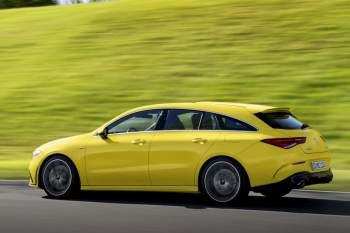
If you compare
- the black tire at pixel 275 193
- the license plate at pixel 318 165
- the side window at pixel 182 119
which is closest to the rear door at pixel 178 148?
the side window at pixel 182 119

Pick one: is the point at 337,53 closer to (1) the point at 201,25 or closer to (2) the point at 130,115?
(1) the point at 201,25

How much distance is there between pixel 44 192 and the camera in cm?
1263

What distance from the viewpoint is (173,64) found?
1102 inches

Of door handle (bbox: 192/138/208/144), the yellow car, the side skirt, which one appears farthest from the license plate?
the side skirt

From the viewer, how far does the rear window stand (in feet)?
35.7

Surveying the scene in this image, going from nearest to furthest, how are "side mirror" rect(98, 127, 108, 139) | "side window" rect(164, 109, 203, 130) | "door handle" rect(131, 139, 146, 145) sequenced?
"side window" rect(164, 109, 203, 130), "door handle" rect(131, 139, 146, 145), "side mirror" rect(98, 127, 108, 139)

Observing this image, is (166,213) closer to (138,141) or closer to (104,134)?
(138,141)

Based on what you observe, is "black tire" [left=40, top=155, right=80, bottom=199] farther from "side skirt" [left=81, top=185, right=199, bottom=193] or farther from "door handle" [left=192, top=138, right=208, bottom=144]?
"door handle" [left=192, top=138, right=208, bottom=144]

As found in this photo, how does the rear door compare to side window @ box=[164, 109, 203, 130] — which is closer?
the rear door

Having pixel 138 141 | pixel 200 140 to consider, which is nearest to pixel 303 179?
pixel 200 140

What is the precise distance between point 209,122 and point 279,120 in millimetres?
961

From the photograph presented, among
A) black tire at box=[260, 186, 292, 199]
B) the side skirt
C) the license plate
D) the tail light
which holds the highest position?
the tail light

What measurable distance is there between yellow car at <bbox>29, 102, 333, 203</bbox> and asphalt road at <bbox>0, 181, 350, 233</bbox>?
0.27 metres

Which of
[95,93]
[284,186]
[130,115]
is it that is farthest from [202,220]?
[95,93]
